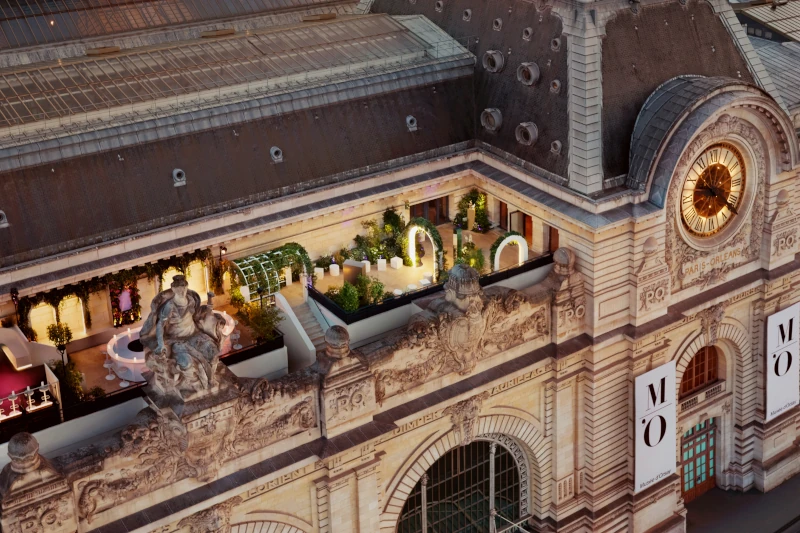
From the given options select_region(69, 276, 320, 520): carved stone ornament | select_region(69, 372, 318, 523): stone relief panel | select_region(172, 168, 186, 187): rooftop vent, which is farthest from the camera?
select_region(172, 168, 186, 187): rooftop vent

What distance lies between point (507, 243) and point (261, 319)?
49.8ft

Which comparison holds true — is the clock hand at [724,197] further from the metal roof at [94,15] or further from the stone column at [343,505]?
the metal roof at [94,15]

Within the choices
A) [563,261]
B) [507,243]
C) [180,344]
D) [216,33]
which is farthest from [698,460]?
[216,33]

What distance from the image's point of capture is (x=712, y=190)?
6341 cm

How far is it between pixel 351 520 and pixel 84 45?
32.0 m

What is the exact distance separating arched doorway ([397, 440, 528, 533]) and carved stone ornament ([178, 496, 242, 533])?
1174 centimetres

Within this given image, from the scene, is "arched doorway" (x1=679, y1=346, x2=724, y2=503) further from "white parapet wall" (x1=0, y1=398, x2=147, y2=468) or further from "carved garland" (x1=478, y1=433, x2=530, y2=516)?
"white parapet wall" (x1=0, y1=398, x2=147, y2=468)

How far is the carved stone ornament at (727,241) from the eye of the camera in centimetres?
6144

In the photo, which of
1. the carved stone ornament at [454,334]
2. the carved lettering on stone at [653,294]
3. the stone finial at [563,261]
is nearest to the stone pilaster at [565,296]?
the stone finial at [563,261]

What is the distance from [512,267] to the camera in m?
63.2

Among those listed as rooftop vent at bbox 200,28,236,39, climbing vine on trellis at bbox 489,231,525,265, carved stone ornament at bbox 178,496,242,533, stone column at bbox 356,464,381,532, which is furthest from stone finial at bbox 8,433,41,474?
rooftop vent at bbox 200,28,236,39

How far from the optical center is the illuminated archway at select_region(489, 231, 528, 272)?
63500mm

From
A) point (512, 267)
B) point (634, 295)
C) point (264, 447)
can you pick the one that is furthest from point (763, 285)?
point (264, 447)

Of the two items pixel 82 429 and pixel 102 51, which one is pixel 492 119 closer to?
pixel 102 51
